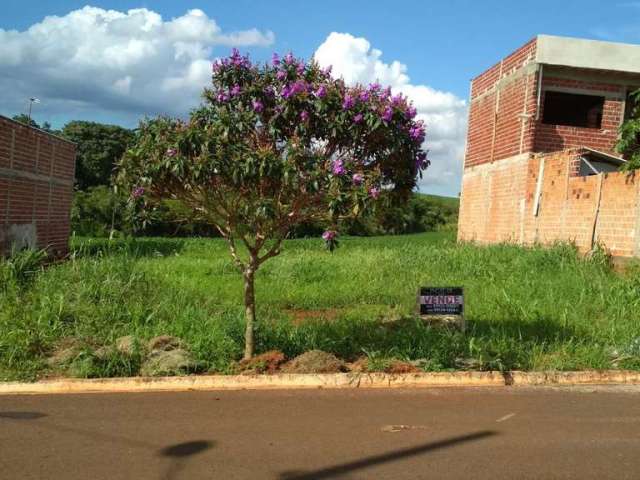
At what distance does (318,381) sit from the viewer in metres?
5.83

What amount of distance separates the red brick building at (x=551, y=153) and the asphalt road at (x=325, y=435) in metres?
6.95

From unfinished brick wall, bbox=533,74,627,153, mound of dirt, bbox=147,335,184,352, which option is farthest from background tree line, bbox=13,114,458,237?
mound of dirt, bbox=147,335,184,352

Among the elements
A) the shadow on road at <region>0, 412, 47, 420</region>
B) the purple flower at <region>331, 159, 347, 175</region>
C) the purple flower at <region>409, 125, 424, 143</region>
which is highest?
the purple flower at <region>409, 125, 424, 143</region>

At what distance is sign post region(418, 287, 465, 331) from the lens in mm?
7199

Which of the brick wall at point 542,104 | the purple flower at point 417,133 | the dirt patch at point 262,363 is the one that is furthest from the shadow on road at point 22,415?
the brick wall at point 542,104

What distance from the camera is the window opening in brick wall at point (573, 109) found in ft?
61.1

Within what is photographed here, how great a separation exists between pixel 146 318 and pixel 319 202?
2912mm

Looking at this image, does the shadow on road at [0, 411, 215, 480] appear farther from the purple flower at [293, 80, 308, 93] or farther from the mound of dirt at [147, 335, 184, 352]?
the purple flower at [293, 80, 308, 93]

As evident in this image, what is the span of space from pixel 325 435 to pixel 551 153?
11910 mm

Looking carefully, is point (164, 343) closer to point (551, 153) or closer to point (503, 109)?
point (551, 153)

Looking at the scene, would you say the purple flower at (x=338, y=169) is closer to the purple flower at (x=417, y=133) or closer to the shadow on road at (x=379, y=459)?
the purple flower at (x=417, y=133)

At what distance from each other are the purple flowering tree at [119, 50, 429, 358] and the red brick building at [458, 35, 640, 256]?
23.5ft

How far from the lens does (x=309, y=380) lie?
5828mm

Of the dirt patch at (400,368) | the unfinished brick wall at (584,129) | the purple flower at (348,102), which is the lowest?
the dirt patch at (400,368)
